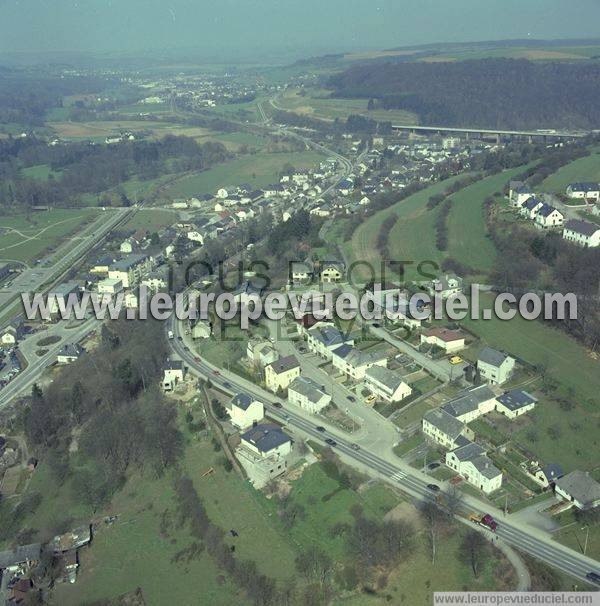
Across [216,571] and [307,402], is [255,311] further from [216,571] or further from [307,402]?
[216,571]

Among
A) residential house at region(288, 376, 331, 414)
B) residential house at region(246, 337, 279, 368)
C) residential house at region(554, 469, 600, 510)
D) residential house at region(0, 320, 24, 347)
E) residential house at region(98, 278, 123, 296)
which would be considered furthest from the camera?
residential house at region(98, 278, 123, 296)

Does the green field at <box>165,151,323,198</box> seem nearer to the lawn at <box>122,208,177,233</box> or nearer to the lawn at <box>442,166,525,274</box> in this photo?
the lawn at <box>122,208,177,233</box>

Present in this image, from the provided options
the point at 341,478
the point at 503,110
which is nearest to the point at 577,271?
the point at 341,478

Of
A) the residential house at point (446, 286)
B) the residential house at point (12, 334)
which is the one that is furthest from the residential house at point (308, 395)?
the residential house at point (12, 334)

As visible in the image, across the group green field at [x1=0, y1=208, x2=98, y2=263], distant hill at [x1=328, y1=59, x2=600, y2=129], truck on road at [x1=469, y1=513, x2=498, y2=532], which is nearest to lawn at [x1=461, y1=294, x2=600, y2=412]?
truck on road at [x1=469, y1=513, x2=498, y2=532]

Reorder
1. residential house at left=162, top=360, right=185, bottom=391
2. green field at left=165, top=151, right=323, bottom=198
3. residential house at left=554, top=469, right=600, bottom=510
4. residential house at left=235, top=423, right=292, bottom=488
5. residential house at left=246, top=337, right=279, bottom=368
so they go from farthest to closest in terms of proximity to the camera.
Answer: green field at left=165, top=151, right=323, bottom=198
residential house at left=162, top=360, right=185, bottom=391
residential house at left=246, top=337, right=279, bottom=368
residential house at left=235, top=423, right=292, bottom=488
residential house at left=554, top=469, right=600, bottom=510

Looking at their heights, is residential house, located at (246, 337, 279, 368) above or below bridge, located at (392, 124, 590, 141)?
above

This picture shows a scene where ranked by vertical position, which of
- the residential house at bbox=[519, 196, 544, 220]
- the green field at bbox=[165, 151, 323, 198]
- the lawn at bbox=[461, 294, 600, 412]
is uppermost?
the residential house at bbox=[519, 196, 544, 220]

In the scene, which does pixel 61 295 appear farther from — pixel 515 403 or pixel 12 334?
pixel 515 403

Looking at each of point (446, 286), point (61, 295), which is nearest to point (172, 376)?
point (446, 286)
